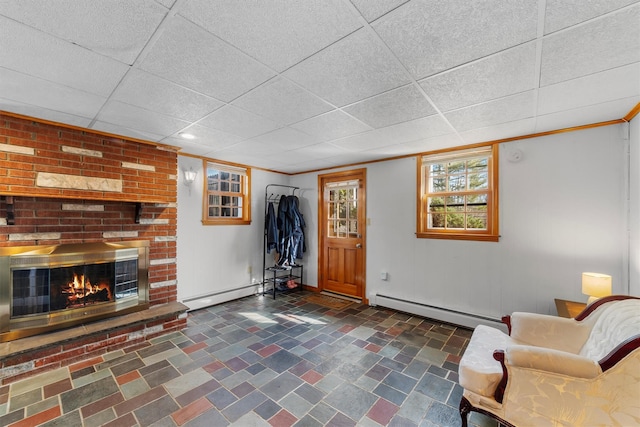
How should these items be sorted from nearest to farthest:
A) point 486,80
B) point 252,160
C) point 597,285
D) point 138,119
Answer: point 486,80 < point 597,285 < point 138,119 < point 252,160

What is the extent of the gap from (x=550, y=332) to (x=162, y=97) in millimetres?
3433

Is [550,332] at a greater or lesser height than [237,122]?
lesser

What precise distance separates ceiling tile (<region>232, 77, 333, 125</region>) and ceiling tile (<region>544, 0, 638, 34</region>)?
139 centimetres

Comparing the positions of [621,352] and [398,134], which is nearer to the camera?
[621,352]

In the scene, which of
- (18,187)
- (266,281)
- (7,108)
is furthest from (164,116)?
(266,281)

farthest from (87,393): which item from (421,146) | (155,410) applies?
(421,146)

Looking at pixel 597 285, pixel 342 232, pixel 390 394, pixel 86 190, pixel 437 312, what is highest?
pixel 86 190

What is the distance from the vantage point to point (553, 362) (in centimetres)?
→ 145

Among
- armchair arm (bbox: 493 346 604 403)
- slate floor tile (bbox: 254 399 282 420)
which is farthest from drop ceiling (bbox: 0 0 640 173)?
slate floor tile (bbox: 254 399 282 420)

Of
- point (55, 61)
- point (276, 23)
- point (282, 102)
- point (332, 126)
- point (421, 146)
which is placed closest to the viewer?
point (276, 23)

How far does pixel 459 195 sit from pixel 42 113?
14.9 feet

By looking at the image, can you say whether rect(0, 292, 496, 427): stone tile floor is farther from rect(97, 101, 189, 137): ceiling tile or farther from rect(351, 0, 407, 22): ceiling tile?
rect(351, 0, 407, 22): ceiling tile

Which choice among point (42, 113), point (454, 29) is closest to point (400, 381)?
A: point (454, 29)

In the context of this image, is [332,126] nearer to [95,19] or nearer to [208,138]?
[208,138]
